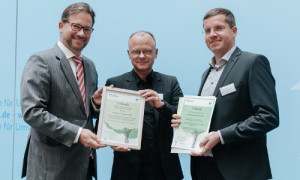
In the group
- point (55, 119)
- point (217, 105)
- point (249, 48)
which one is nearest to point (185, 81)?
point (249, 48)

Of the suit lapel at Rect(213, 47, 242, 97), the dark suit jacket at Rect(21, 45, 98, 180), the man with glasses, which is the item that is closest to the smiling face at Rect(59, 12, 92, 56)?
the man with glasses

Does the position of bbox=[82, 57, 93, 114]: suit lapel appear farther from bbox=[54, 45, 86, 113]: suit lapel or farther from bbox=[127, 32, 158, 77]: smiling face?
bbox=[127, 32, 158, 77]: smiling face

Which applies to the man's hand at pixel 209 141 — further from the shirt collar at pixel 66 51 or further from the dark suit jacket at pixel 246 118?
the shirt collar at pixel 66 51

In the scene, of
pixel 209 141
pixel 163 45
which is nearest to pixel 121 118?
pixel 209 141

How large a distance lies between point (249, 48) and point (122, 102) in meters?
1.49

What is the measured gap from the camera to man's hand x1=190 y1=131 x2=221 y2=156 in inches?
66.9

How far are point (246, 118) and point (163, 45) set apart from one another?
130 centimetres

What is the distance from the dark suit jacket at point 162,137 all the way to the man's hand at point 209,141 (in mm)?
Result: 367

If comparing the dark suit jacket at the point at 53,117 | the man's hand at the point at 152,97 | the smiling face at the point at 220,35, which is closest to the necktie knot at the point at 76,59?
the dark suit jacket at the point at 53,117

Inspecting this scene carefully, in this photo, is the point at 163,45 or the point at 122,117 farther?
the point at 163,45

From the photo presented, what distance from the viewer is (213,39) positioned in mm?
1967

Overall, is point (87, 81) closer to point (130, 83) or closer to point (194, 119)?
point (130, 83)

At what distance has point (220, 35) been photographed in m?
1.94

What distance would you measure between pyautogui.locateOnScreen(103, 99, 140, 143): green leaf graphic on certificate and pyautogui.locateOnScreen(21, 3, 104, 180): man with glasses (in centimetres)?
16
